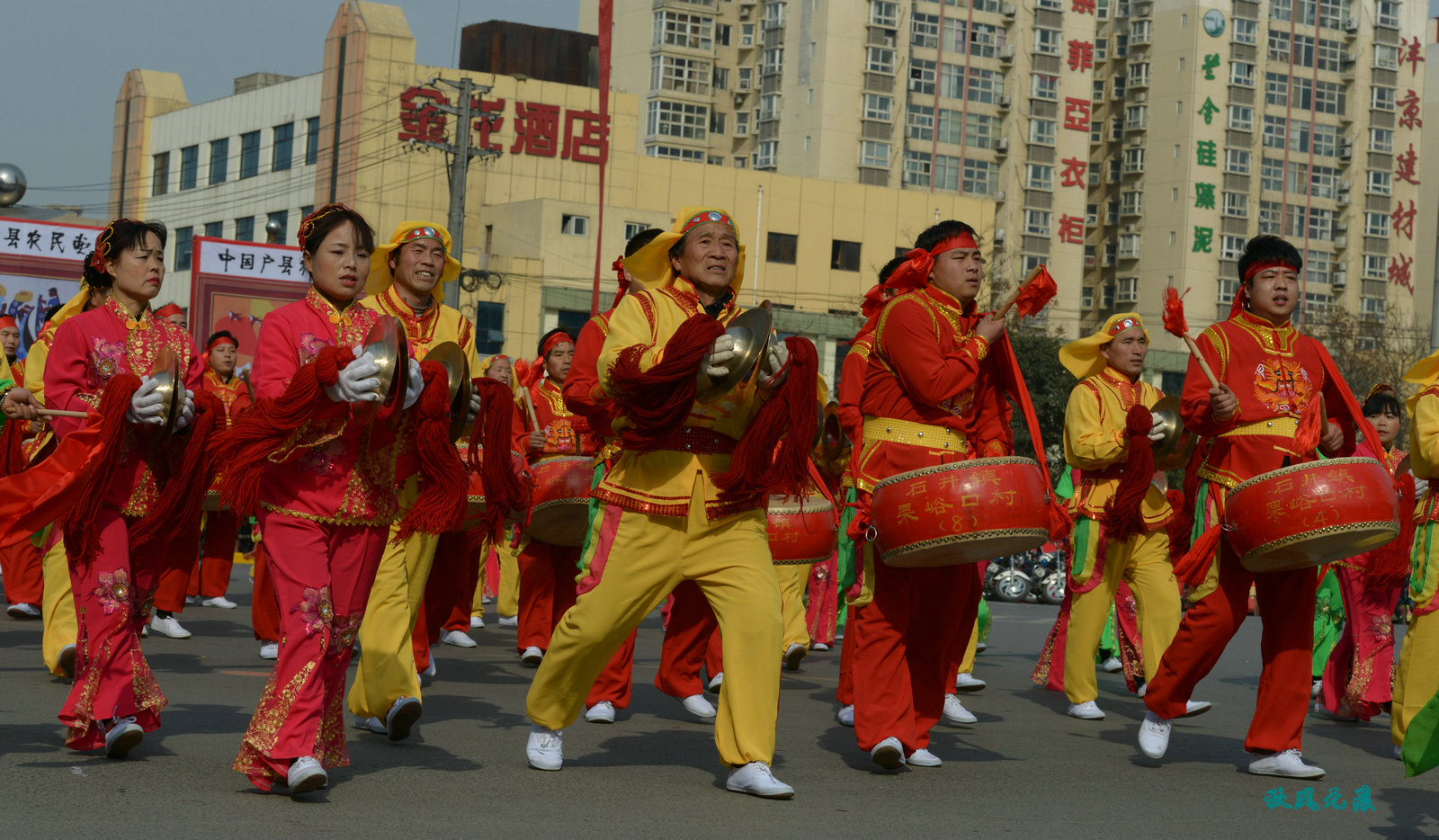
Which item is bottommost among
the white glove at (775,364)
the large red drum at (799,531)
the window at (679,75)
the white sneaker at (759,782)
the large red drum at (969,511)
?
the white sneaker at (759,782)

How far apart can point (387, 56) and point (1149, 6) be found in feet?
120

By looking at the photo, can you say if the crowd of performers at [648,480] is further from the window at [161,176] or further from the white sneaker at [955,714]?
the window at [161,176]

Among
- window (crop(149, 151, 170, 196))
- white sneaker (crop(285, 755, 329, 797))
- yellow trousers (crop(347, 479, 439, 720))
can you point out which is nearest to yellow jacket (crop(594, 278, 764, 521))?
yellow trousers (crop(347, 479, 439, 720))

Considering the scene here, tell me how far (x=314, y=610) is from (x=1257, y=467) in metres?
3.72

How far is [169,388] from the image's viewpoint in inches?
242

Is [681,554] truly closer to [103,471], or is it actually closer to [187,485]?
[187,485]

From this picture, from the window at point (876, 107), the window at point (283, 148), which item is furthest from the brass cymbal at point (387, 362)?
the window at point (876, 107)

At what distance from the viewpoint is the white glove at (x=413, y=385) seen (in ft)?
19.0

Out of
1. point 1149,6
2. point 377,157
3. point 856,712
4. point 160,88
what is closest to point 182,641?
point 856,712

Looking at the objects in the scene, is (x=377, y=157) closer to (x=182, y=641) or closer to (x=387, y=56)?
(x=387, y=56)

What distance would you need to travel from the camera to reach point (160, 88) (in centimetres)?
6341

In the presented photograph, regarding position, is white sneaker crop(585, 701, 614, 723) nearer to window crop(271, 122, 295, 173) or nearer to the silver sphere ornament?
the silver sphere ornament

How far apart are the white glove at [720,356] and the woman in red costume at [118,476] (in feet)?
6.23

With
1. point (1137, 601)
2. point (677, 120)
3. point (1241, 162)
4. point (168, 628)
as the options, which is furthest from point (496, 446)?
point (1241, 162)
